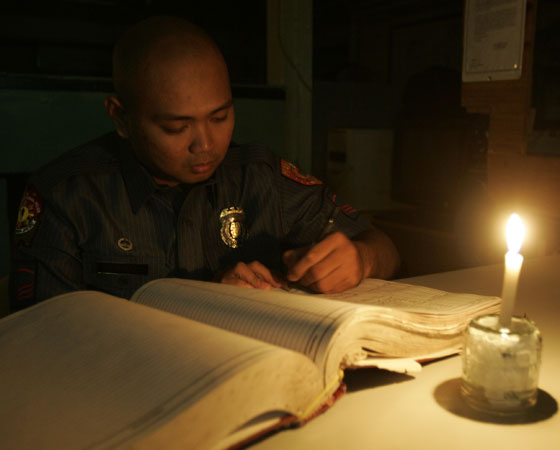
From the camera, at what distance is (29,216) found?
1.00 metres

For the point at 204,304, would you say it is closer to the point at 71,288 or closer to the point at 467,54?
the point at 71,288

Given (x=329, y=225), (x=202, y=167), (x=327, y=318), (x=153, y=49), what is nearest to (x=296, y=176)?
(x=329, y=225)

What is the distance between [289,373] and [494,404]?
191mm

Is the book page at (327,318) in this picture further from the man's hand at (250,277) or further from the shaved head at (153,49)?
the shaved head at (153,49)

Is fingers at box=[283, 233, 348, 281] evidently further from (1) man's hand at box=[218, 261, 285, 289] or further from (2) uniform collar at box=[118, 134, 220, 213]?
(2) uniform collar at box=[118, 134, 220, 213]

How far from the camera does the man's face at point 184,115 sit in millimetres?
935

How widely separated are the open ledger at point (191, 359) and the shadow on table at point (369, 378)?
0.03 m

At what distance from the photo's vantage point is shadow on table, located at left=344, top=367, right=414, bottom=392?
53 centimetres

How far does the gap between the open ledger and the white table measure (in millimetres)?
20

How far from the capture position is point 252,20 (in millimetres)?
6172

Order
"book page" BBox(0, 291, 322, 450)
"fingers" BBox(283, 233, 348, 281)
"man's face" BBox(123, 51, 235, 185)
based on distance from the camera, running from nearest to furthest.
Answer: "book page" BBox(0, 291, 322, 450) → "fingers" BBox(283, 233, 348, 281) → "man's face" BBox(123, 51, 235, 185)

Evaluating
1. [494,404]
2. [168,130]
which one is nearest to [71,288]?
[168,130]

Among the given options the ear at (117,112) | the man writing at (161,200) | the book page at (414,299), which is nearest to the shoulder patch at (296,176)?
the man writing at (161,200)

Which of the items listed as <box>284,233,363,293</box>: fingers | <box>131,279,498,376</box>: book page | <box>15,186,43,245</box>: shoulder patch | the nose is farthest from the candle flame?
<box>15,186,43,245</box>: shoulder patch
